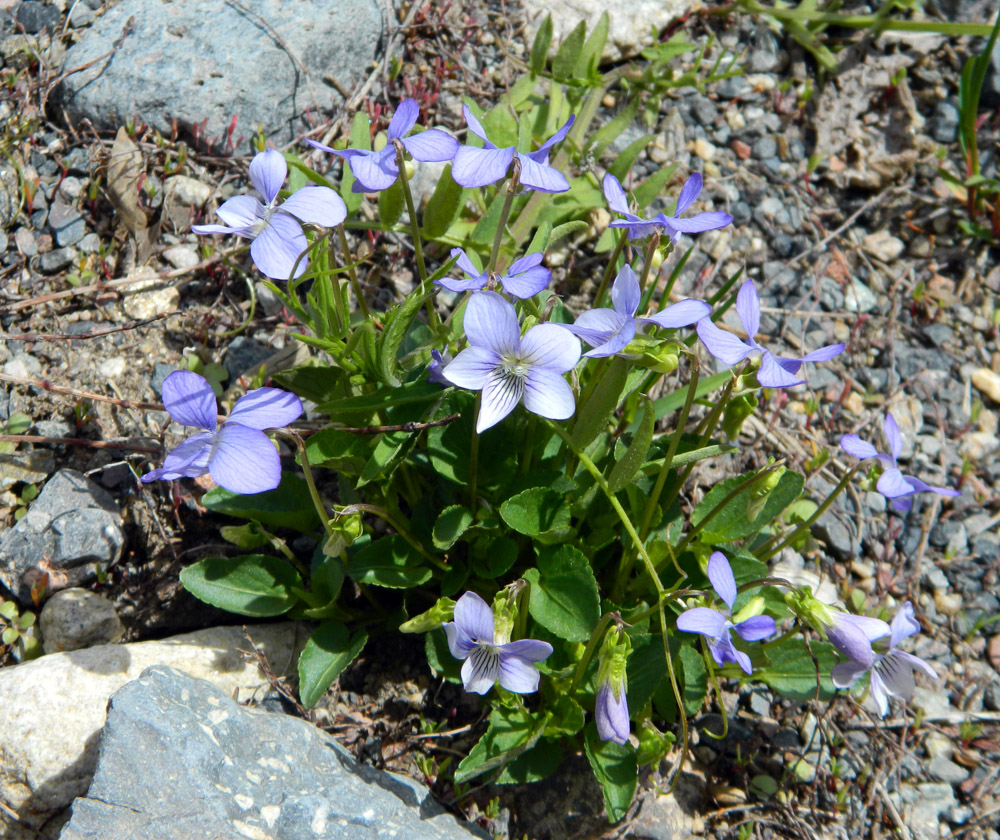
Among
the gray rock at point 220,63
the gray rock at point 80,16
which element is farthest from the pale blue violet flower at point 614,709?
the gray rock at point 80,16

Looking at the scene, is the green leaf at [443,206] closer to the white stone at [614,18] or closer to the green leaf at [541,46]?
the green leaf at [541,46]

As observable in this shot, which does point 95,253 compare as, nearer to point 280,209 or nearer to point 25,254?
point 25,254

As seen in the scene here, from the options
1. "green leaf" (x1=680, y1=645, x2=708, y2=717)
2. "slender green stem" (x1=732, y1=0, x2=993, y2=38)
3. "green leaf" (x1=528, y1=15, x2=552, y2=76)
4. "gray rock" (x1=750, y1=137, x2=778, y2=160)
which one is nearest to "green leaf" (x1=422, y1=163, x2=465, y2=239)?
"green leaf" (x1=528, y1=15, x2=552, y2=76)

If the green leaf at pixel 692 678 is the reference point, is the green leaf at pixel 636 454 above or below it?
above

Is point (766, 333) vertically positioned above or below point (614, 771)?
above

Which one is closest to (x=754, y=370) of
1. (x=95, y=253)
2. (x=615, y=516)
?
(x=615, y=516)

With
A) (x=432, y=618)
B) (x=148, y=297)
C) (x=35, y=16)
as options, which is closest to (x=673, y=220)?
(x=432, y=618)

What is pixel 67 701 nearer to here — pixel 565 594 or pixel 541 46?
pixel 565 594
